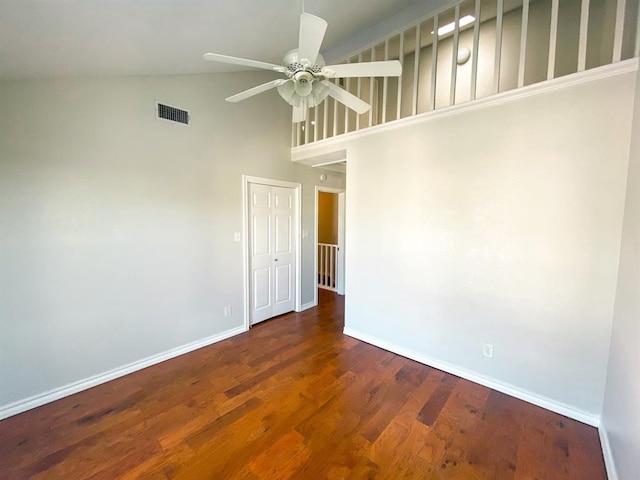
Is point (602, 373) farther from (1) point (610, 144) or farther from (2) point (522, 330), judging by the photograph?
(1) point (610, 144)

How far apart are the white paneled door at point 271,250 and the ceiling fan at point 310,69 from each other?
1.91 metres

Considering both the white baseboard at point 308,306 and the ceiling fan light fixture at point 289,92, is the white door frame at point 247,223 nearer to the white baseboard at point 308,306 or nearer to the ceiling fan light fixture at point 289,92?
the white baseboard at point 308,306

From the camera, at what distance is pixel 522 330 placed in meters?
2.29

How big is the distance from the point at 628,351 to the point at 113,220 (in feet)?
12.5

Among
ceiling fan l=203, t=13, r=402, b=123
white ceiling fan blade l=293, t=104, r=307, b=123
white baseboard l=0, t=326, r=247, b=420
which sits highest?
ceiling fan l=203, t=13, r=402, b=123

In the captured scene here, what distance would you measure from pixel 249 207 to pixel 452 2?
10.2 ft

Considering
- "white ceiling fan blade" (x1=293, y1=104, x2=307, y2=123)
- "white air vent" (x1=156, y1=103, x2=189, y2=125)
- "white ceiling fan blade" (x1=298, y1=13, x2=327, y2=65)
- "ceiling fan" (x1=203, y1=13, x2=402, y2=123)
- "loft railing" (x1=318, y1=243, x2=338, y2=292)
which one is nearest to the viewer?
"white ceiling fan blade" (x1=298, y1=13, x2=327, y2=65)

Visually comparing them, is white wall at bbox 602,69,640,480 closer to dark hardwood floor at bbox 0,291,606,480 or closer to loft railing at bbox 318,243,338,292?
dark hardwood floor at bbox 0,291,606,480

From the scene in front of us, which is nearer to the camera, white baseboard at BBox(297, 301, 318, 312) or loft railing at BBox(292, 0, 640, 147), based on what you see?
loft railing at BBox(292, 0, 640, 147)

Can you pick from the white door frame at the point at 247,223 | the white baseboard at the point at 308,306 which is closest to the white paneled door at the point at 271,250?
the white door frame at the point at 247,223

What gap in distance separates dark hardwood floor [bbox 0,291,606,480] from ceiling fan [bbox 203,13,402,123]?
2368mm

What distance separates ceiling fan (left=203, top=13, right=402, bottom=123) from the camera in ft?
4.83

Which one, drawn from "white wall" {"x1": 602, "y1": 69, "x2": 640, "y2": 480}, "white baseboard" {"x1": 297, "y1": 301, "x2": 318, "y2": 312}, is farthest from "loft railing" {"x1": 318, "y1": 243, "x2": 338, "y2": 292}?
"white wall" {"x1": 602, "y1": 69, "x2": 640, "y2": 480}

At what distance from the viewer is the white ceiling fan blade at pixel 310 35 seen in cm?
134
